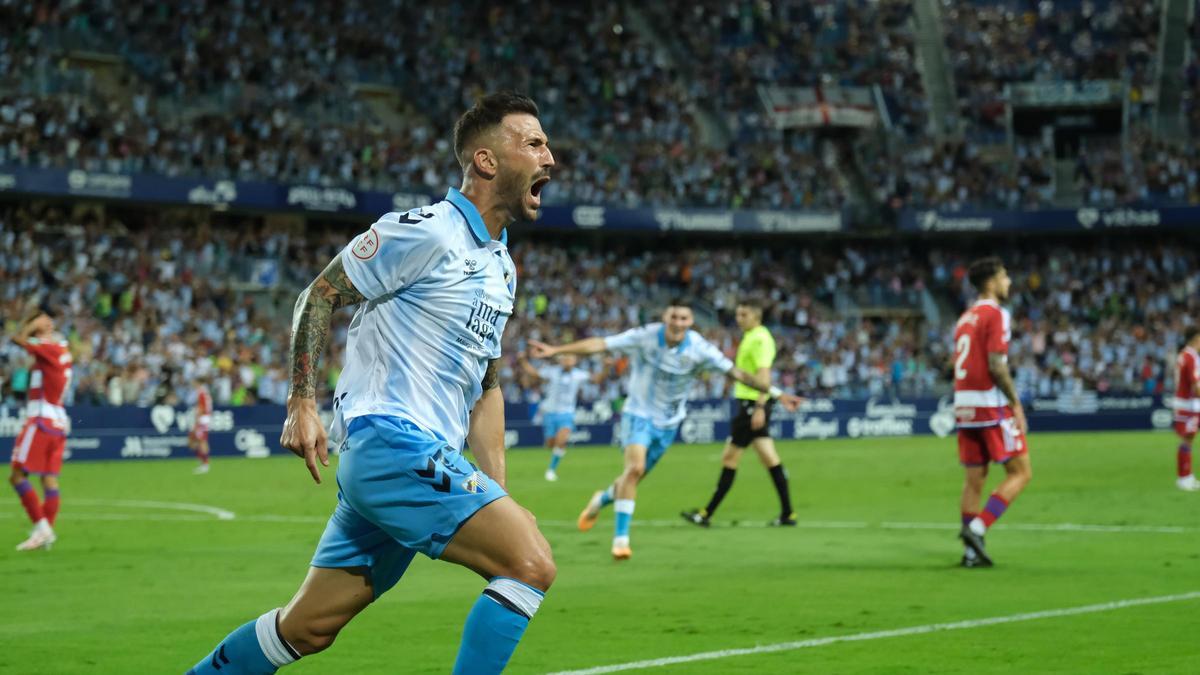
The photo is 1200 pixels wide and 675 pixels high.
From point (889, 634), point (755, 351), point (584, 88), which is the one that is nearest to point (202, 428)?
point (755, 351)

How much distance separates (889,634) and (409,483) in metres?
4.96

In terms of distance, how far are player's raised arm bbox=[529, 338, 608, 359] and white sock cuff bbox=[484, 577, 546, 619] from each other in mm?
7141

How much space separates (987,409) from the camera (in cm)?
1353

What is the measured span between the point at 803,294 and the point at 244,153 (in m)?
20.9

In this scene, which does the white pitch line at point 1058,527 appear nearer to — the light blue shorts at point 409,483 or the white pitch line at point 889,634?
the white pitch line at point 889,634

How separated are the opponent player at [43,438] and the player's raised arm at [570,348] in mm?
5148

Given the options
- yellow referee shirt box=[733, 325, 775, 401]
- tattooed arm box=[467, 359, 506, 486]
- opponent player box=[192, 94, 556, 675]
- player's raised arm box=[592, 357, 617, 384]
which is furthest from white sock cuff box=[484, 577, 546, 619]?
player's raised arm box=[592, 357, 617, 384]

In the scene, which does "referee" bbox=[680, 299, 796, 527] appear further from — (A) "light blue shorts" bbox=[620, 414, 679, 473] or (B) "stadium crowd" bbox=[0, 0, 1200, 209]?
(B) "stadium crowd" bbox=[0, 0, 1200, 209]

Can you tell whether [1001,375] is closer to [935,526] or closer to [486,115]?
[935,526]

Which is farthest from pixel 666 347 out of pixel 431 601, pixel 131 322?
pixel 131 322

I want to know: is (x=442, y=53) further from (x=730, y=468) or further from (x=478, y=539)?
(x=478, y=539)

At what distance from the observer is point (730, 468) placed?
17844 mm

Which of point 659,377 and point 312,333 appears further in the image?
point 659,377

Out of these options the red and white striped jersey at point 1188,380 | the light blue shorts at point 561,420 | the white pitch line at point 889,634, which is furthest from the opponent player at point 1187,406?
the white pitch line at point 889,634
